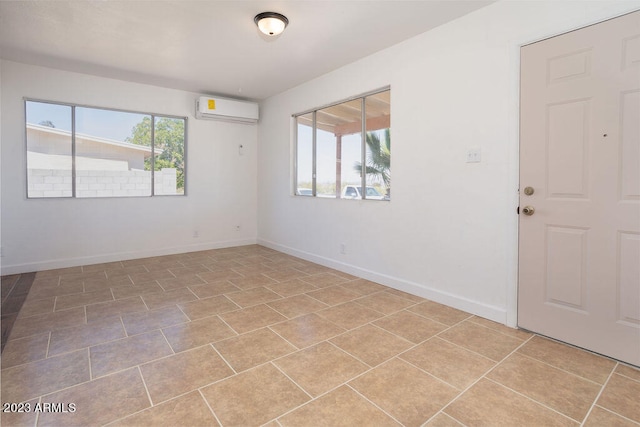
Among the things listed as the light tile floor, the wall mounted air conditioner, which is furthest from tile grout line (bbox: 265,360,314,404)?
the wall mounted air conditioner

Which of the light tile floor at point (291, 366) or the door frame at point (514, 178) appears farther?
the door frame at point (514, 178)

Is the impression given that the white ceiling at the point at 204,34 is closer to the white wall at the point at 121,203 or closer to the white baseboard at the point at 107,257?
the white wall at the point at 121,203

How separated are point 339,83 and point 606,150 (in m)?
2.93

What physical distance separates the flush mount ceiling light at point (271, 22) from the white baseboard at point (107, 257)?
12.4 ft

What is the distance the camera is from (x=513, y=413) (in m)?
1.58

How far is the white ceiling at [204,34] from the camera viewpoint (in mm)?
2719

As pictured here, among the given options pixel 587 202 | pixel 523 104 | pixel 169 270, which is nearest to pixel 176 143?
pixel 169 270

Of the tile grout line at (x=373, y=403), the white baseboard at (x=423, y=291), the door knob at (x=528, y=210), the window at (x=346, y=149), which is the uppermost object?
the window at (x=346, y=149)

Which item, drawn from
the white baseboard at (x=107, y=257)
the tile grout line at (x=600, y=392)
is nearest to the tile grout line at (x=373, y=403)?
the tile grout line at (x=600, y=392)

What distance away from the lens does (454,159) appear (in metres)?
2.92

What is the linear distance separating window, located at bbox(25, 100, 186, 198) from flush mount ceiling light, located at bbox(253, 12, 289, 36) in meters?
2.95

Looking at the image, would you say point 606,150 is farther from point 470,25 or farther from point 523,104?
point 470,25

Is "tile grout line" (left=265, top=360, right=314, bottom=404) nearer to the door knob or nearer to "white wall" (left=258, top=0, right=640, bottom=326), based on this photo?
"white wall" (left=258, top=0, right=640, bottom=326)

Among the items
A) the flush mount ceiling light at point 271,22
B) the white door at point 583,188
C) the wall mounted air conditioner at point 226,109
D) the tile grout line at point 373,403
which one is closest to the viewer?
the tile grout line at point 373,403
